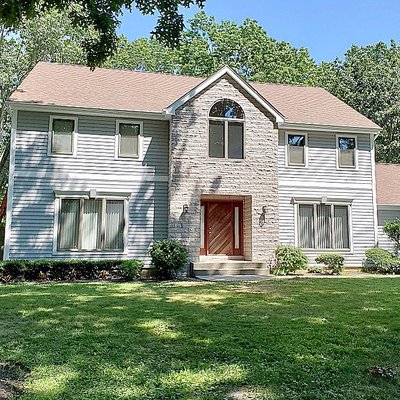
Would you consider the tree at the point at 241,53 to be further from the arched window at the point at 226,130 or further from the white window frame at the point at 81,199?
the white window frame at the point at 81,199

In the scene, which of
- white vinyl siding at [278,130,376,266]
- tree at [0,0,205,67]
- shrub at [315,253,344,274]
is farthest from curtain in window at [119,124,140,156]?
tree at [0,0,205,67]

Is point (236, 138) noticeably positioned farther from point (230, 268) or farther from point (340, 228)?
point (340, 228)

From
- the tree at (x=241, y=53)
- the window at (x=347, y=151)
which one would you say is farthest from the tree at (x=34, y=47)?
the window at (x=347, y=151)

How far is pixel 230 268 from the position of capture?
1392 centimetres

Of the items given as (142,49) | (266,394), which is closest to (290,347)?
(266,394)

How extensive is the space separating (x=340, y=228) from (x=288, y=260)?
315 cm

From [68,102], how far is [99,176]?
8.52 feet

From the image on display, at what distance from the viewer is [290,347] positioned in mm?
4645

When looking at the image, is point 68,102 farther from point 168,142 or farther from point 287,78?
point 287,78

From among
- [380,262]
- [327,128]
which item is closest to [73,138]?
[327,128]

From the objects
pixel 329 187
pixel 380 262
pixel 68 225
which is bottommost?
pixel 380 262

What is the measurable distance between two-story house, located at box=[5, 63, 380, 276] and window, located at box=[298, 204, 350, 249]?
37mm

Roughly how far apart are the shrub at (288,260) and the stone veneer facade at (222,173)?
336 millimetres

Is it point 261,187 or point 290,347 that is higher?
point 261,187
